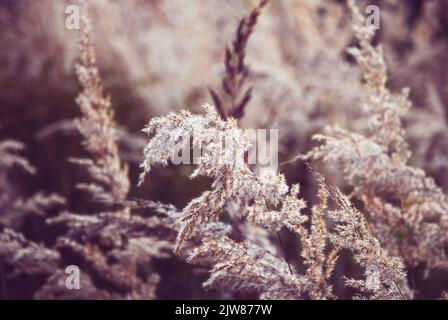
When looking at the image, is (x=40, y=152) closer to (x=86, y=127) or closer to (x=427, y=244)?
(x=86, y=127)

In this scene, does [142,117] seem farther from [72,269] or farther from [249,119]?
[72,269]

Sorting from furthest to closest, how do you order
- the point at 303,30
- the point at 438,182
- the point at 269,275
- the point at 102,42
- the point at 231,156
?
the point at 102,42 → the point at 303,30 → the point at 438,182 → the point at 269,275 → the point at 231,156

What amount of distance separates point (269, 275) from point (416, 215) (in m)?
0.70

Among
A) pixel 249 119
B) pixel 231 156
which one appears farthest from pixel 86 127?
pixel 249 119

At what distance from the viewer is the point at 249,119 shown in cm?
351

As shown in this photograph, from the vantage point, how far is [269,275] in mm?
1362

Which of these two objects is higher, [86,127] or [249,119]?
[249,119]

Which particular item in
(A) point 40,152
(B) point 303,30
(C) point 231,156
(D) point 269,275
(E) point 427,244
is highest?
(B) point 303,30

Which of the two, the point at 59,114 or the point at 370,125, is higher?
the point at 59,114

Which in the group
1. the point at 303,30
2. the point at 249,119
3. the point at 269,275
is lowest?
the point at 269,275

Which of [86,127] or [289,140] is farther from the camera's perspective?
[289,140]

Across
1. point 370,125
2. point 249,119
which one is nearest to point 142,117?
point 249,119

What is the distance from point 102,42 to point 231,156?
12.5 feet

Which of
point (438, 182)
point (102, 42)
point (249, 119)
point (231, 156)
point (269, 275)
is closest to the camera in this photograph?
point (231, 156)
